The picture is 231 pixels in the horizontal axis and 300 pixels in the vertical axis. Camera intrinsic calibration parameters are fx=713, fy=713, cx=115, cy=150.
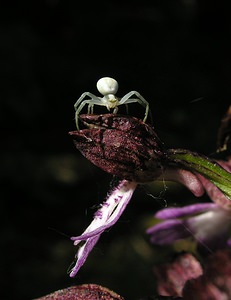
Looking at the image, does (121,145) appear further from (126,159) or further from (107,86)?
(107,86)

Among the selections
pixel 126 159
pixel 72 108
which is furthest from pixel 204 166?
pixel 72 108

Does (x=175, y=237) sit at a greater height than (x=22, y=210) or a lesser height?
greater

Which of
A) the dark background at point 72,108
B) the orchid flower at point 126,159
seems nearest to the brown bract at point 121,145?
the orchid flower at point 126,159

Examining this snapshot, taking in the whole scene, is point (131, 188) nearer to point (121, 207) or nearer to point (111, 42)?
point (121, 207)

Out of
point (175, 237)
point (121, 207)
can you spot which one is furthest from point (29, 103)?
point (121, 207)

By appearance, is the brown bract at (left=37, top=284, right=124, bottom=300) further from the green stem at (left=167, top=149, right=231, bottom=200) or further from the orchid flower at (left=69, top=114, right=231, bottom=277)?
the green stem at (left=167, top=149, right=231, bottom=200)

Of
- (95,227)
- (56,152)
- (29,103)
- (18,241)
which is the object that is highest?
(95,227)

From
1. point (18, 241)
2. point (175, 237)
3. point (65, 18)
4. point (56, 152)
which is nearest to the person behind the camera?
point (175, 237)
